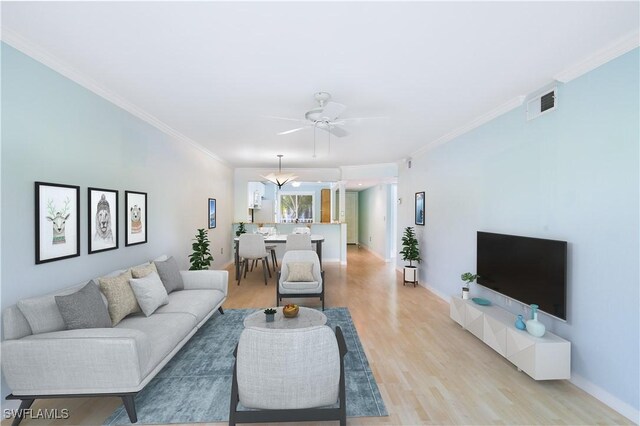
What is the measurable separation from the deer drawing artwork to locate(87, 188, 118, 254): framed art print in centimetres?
25

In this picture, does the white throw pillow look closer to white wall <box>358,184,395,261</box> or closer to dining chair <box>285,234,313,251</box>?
dining chair <box>285,234,313,251</box>

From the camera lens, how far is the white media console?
93.0 inches

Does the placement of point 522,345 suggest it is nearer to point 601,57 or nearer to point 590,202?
point 590,202

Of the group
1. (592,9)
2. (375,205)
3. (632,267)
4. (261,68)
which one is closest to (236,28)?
(261,68)

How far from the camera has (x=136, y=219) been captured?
344 centimetres

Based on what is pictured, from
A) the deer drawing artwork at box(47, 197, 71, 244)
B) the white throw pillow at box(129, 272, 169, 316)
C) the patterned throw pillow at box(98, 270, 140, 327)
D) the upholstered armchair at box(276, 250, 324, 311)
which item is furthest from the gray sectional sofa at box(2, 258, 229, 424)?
the upholstered armchair at box(276, 250, 324, 311)

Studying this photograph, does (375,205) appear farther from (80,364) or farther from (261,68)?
(80,364)

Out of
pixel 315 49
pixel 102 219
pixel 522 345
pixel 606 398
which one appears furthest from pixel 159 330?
pixel 606 398

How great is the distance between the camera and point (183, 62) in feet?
7.65

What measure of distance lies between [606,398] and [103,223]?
4516mm

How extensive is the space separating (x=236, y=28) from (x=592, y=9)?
2.15 metres

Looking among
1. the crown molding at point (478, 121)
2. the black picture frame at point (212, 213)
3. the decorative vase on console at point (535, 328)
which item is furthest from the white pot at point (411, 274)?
the black picture frame at point (212, 213)

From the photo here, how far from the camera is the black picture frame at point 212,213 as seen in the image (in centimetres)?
595

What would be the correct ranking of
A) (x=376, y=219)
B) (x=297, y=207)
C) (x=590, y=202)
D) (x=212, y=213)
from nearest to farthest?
(x=590, y=202), (x=212, y=213), (x=376, y=219), (x=297, y=207)
